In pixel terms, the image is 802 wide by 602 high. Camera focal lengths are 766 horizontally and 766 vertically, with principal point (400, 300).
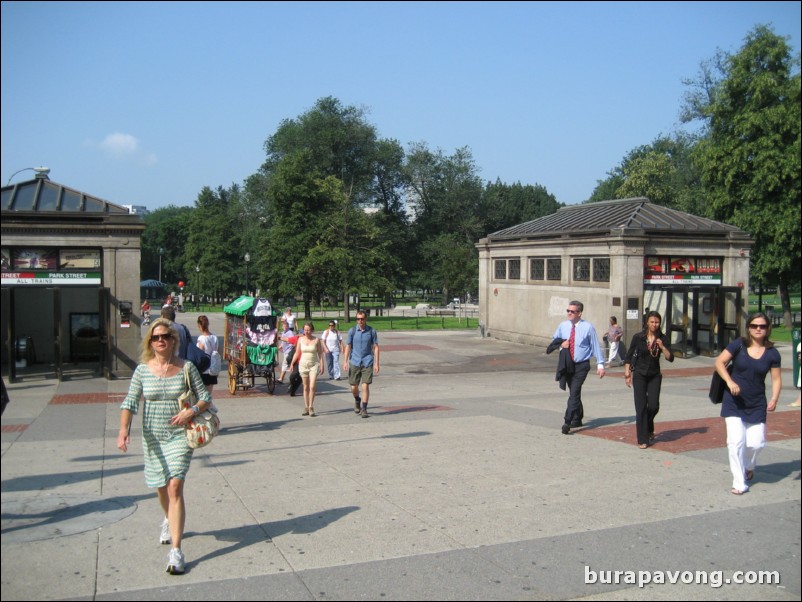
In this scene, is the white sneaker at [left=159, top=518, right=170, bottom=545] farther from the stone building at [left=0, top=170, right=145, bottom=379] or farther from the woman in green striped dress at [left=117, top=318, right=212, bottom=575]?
the stone building at [left=0, top=170, right=145, bottom=379]

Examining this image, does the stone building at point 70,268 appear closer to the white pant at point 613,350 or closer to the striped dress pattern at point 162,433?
the striped dress pattern at point 162,433

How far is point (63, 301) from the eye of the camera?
20.6 metres

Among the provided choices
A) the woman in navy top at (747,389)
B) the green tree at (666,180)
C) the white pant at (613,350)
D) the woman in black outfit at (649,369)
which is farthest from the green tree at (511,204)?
the woman in navy top at (747,389)

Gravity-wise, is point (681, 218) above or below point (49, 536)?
above

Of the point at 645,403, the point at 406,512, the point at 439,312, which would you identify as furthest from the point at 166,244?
the point at 406,512

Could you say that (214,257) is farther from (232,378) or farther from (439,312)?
(232,378)

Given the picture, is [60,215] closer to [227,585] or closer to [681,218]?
[227,585]

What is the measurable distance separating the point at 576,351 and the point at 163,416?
7.24 meters

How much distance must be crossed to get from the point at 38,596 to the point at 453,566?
9.33ft

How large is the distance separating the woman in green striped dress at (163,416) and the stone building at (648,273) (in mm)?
20805

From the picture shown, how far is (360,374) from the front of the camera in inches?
537

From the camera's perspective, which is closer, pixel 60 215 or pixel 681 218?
pixel 60 215

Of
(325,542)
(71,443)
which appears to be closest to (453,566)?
(325,542)

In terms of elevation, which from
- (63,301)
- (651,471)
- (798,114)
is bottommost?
(651,471)
